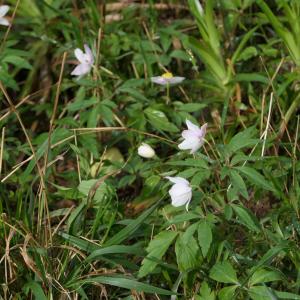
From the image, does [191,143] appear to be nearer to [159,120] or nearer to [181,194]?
[181,194]

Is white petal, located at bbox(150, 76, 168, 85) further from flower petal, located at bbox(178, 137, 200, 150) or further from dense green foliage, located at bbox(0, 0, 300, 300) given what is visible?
flower petal, located at bbox(178, 137, 200, 150)

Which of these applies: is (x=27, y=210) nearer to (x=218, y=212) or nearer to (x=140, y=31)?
(x=218, y=212)

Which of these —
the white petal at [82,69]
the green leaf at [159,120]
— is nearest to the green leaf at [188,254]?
the green leaf at [159,120]

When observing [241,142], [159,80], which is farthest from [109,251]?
[159,80]

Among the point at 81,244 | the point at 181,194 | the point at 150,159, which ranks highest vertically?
the point at 181,194

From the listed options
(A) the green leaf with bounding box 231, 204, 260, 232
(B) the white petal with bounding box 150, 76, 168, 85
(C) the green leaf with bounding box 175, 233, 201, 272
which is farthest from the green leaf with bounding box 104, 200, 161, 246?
(B) the white petal with bounding box 150, 76, 168, 85
